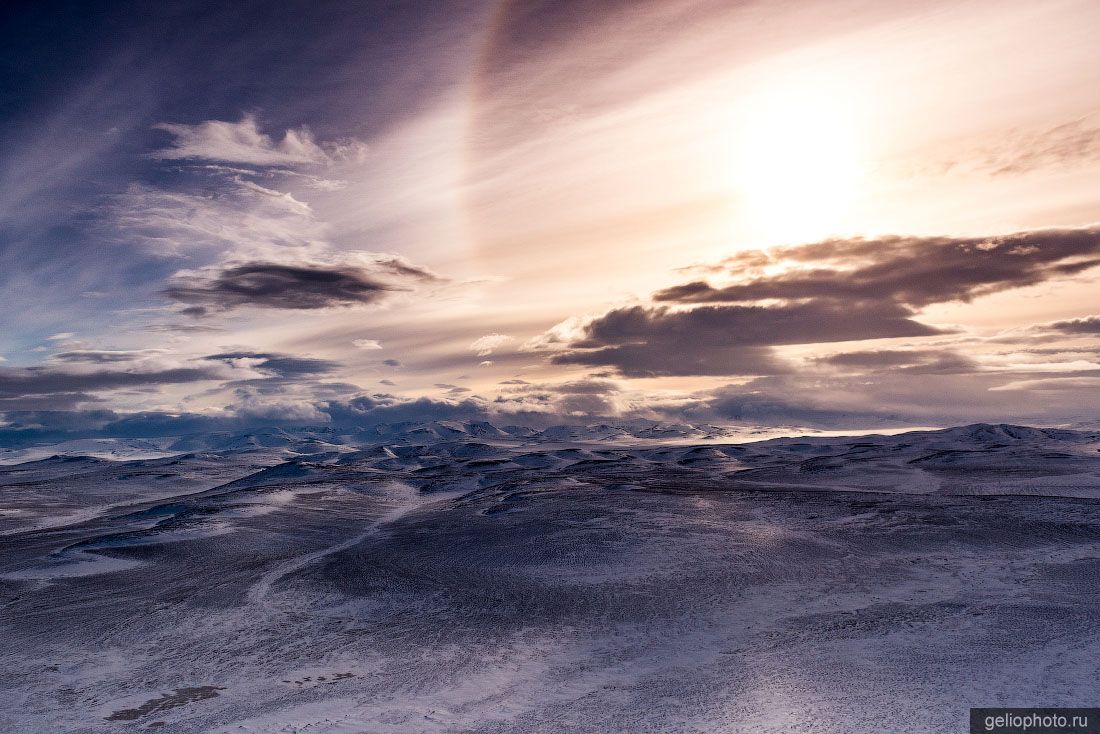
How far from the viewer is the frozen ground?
64.1 ft

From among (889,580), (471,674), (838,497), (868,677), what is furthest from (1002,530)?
(471,674)

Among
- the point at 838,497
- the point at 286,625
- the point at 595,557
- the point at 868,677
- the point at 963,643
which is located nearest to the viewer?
the point at 868,677

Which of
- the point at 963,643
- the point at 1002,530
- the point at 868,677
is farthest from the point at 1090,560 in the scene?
the point at 868,677

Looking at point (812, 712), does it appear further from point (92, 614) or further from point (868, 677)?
point (92, 614)

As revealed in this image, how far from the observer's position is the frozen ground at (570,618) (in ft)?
64.1

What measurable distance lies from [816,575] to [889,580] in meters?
3.39

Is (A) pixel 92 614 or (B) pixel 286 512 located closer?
(A) pixel 92 614

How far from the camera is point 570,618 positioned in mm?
28750

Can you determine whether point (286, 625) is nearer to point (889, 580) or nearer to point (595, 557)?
point (595, 557)

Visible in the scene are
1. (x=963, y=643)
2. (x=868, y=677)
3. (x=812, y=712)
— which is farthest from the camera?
(x=963, y=643)

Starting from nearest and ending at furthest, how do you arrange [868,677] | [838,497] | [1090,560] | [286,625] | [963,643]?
[868,677], [963,643], [286,625], [1090,560], [838,497]

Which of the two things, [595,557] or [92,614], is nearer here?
[92,614]

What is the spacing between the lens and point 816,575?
3388cm

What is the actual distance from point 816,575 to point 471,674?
19946 millimetres
